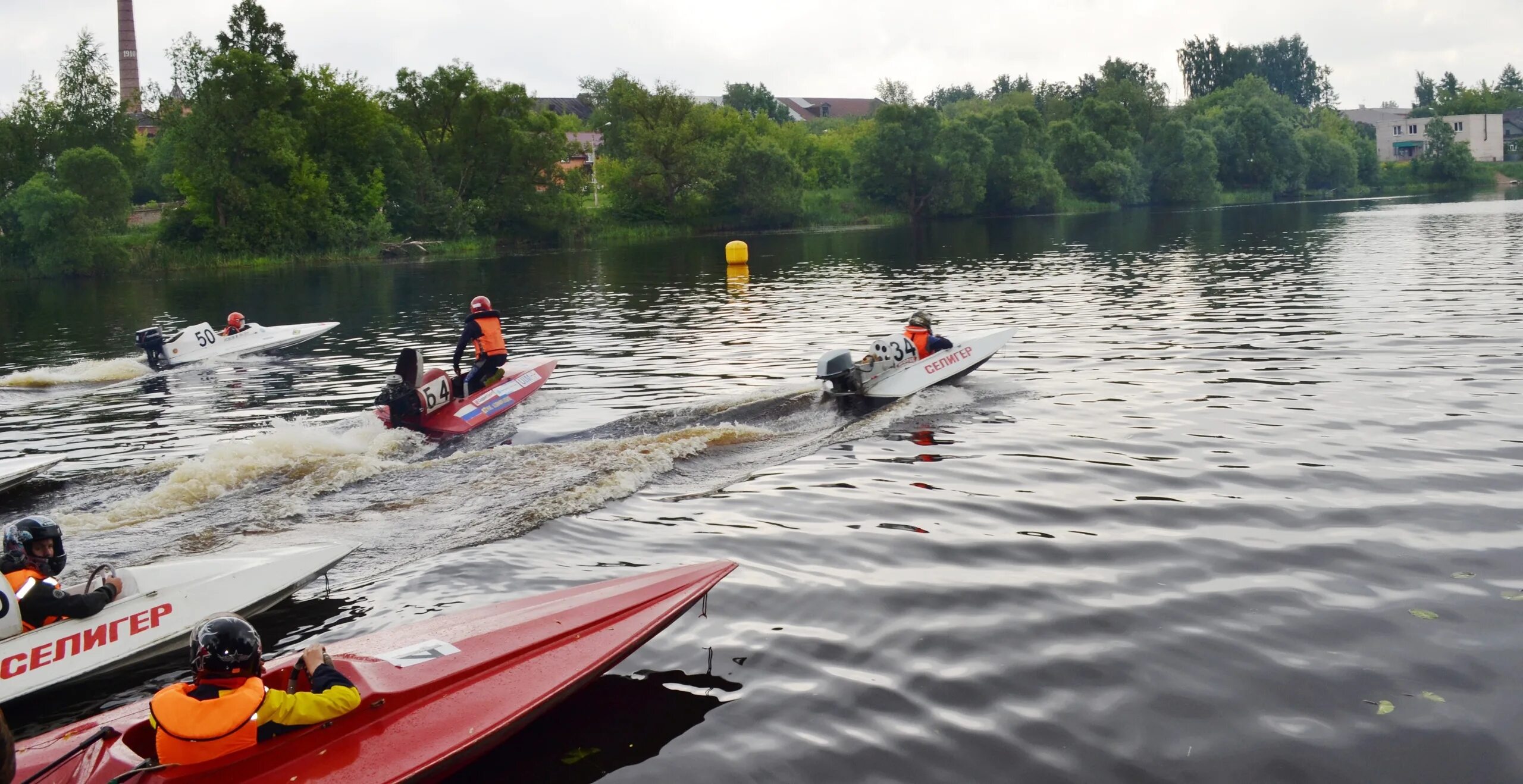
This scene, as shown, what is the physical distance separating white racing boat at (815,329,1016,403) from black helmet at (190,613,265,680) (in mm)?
11828

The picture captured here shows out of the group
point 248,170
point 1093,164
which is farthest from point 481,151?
point 1093,164

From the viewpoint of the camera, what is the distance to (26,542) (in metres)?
8.09

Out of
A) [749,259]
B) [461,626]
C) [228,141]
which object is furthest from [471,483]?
[228,141]

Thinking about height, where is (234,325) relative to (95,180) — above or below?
below

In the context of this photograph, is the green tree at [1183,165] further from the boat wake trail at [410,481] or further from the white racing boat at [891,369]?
the boat wake trail at [410,481]

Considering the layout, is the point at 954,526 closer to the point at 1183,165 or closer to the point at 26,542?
the point at 26,542

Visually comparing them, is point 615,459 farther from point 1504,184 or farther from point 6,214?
point 1504,184

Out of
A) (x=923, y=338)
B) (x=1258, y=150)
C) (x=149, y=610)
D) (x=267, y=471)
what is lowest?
(x=149, y=610)

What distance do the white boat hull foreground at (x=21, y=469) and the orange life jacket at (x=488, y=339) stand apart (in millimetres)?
6373

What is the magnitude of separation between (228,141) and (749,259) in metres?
36.4

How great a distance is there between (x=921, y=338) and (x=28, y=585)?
1361cm

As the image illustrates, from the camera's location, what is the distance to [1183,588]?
8.99 m

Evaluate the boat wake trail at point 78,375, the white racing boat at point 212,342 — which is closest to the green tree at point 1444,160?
the white racing boat at point 212,342

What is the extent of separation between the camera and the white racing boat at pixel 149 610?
7.98 m
